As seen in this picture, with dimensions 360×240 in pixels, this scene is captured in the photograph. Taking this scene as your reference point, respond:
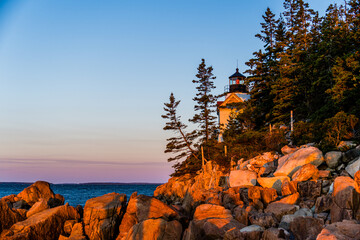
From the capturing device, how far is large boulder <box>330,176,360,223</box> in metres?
10.5

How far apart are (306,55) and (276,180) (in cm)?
1831

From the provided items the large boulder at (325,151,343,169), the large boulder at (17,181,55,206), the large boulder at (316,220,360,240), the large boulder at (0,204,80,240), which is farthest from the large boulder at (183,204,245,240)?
the large boulder at (17,181,55,206)

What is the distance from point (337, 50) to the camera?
25.2 m

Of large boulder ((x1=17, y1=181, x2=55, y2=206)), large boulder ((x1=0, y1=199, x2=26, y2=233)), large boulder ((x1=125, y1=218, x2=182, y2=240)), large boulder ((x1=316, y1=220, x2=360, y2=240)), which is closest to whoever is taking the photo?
large boulder ((x1=316, y1=220, x2=360, y2=240))

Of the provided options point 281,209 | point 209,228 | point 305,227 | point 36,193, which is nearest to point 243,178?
point 281,209

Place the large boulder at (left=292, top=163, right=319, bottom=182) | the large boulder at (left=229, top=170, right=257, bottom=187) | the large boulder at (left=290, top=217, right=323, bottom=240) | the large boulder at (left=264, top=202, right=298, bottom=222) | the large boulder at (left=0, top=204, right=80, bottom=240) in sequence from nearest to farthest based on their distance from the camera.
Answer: the large boulder at (left=290, top=217, right=323, bottom=240) → the large boulder at (left=264, top=202, right=298, bottom=222) → the large boulder at (left=0, top=204, right=80, bottom=240) → the large boulder at (left=292, top=163, right=319, bottom=182) → the large boulder at (left=229, top=170, right=257, bottom=187)

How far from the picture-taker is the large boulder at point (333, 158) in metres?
16.7

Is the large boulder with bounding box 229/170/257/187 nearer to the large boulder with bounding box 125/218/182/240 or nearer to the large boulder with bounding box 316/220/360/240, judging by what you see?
the large boulder with bounding box 125/218/182/240

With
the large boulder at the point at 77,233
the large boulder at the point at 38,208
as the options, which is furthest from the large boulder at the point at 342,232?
the large boulder at the point at 38,208

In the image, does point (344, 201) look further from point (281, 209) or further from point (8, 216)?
point (8, 216)

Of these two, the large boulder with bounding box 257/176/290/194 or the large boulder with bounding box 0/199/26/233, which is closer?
the large boulder with bounding box 0/199/26/233

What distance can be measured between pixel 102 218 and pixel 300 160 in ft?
34.6

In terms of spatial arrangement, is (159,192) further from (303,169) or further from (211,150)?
(303,169)

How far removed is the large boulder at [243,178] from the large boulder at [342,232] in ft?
34.3
